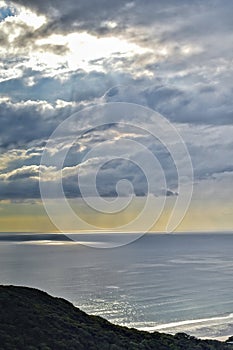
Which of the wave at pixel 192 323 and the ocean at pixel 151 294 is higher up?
the ocean at pixel 151 294

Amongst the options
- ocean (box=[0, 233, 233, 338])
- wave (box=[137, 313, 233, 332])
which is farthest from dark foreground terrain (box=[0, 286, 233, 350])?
wave (box=[137, 313, 233, 332])

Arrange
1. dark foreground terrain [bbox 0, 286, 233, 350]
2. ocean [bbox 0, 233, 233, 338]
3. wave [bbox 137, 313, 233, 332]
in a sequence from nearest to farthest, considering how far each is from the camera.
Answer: dark foreground terrain [bbox 0, 286, 233, 350], wave [bbox 137, 313, 233, 332], ocean [bbox 0, 233, 233, 338]

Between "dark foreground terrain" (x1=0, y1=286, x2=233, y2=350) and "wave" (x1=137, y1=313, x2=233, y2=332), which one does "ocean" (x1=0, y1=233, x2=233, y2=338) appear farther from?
"dark foreground terrain" (x1=0, y1=286, x2=233, y2=350)

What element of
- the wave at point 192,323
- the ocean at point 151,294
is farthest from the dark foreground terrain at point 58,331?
the wave at point 192,323

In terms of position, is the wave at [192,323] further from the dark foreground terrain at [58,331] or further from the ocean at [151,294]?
the dark foreground terrain at [58,331]

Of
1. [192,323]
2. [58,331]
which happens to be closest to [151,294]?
[192,323]

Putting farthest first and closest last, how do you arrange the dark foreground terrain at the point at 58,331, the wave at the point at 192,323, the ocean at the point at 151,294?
the ocean at the point at 151,294, the wave at the point at 192,323, the dark foreground terrain at the point at 58,331

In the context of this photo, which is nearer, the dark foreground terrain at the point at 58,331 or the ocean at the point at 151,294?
the dark foreground terrain at the point at 58,331

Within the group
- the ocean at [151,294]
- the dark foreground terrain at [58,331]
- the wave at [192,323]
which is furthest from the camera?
the ocean at [151,294]

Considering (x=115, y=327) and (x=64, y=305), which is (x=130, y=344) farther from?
(x=64, y=305)
